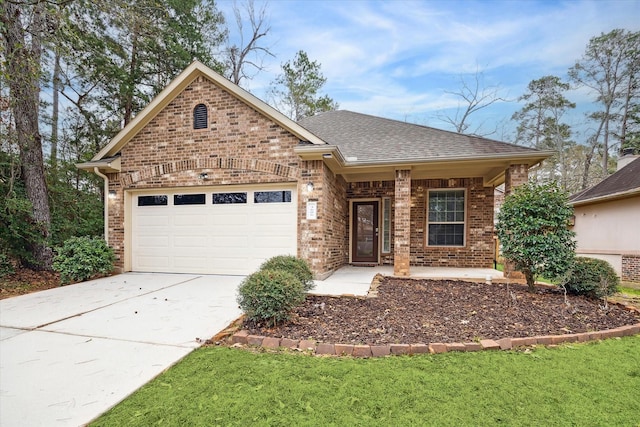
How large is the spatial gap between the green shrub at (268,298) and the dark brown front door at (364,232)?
241 inches

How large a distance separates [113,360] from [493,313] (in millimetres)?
4789

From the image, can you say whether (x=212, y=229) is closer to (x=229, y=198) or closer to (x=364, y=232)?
(x=229, y=198)

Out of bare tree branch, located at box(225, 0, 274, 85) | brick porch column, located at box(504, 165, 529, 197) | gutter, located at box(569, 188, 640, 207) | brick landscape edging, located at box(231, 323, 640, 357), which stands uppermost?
bare tree branch, located at box(225, 0, 274, 85)

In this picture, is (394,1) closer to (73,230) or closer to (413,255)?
(413,255)

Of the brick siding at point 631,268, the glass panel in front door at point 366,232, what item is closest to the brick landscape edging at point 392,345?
the glass panel in front door at point 366,232

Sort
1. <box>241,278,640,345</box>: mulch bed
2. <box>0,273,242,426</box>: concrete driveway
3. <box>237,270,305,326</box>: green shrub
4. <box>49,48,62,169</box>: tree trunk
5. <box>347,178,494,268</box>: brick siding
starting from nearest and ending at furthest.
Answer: <box>0,273,242,426</box>: concrete driveway → <box>241,278,640,345</box>: mulch bed → <box>237,270,305,326</box>: green shrub → <box>347,178,494,268</box>: brick siding → <box>49,48,62,169</box>: tree trunk

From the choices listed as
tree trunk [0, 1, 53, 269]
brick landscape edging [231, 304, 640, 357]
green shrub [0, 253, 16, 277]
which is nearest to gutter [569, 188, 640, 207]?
brick landscape edging [231, 304, 640, 357]

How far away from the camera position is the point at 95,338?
3.55 metres

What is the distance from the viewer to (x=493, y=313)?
4367 millimetres

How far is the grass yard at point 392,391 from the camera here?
6.98 ft

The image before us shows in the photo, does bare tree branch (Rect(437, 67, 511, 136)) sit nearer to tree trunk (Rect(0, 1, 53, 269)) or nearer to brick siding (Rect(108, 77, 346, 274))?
brick siding (Rect(108, 77, 346, 274))

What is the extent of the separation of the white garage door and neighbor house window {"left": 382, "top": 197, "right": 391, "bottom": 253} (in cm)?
367

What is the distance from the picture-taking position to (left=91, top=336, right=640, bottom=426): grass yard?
6.98 feet

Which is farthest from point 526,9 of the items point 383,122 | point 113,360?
point 113,360
